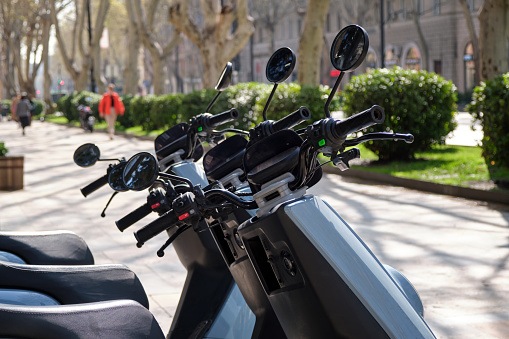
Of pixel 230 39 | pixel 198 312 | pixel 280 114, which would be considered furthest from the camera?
pixel 230 39

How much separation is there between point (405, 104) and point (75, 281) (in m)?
11.1

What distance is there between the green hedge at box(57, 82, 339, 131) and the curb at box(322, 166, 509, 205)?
115 inches

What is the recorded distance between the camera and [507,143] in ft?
33.6

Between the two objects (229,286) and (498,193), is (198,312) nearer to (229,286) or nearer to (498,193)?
(229,286)

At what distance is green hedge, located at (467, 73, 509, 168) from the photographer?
10.2m

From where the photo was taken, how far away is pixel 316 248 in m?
1.98

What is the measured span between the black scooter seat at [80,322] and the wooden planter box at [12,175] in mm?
10825

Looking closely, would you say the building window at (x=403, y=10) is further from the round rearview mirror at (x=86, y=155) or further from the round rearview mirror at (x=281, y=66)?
the round rearview mirror at (x=281, y=66)

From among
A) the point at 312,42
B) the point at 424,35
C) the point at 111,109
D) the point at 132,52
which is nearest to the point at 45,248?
the point at 312,42

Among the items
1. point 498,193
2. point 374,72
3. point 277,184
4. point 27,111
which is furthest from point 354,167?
point 27,111

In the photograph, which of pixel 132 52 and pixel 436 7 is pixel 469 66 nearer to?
pixel 436 7

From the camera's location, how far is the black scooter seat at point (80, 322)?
6.52ft

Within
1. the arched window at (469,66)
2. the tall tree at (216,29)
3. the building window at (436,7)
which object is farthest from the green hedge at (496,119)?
the building window at (436,7)

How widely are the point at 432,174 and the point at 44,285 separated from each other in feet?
31.9
